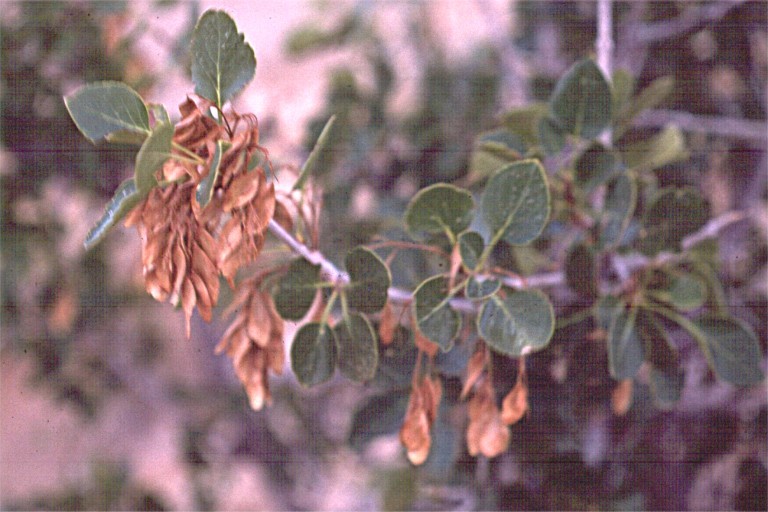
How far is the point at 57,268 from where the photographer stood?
1.27 metres

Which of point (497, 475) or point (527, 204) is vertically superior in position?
point (527, 204)

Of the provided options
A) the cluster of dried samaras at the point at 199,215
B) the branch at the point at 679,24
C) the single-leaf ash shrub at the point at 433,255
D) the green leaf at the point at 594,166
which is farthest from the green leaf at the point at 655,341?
the branch at the point at 679,24

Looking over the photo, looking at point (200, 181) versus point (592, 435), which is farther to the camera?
point (592, 435)

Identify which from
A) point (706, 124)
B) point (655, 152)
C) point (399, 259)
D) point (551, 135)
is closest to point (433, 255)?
point (399, 259)

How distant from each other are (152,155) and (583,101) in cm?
37

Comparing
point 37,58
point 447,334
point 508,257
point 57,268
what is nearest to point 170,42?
point 37,58

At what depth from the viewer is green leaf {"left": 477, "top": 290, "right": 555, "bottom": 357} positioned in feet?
1.57

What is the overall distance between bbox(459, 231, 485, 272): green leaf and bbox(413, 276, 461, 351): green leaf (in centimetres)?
2

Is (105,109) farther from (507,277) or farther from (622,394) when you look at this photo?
(622,394)

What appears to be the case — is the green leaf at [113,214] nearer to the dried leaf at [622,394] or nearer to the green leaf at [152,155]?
the green leaf at [152,155]

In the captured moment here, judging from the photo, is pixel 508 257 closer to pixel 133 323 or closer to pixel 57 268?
pixel 57 268

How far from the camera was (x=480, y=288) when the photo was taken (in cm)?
49

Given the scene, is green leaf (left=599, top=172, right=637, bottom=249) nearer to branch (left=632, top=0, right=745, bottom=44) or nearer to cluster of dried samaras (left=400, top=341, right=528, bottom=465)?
cluster of dried samaras (left=400, top=341, right=528, bottom=465)

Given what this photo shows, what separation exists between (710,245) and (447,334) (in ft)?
1.09
